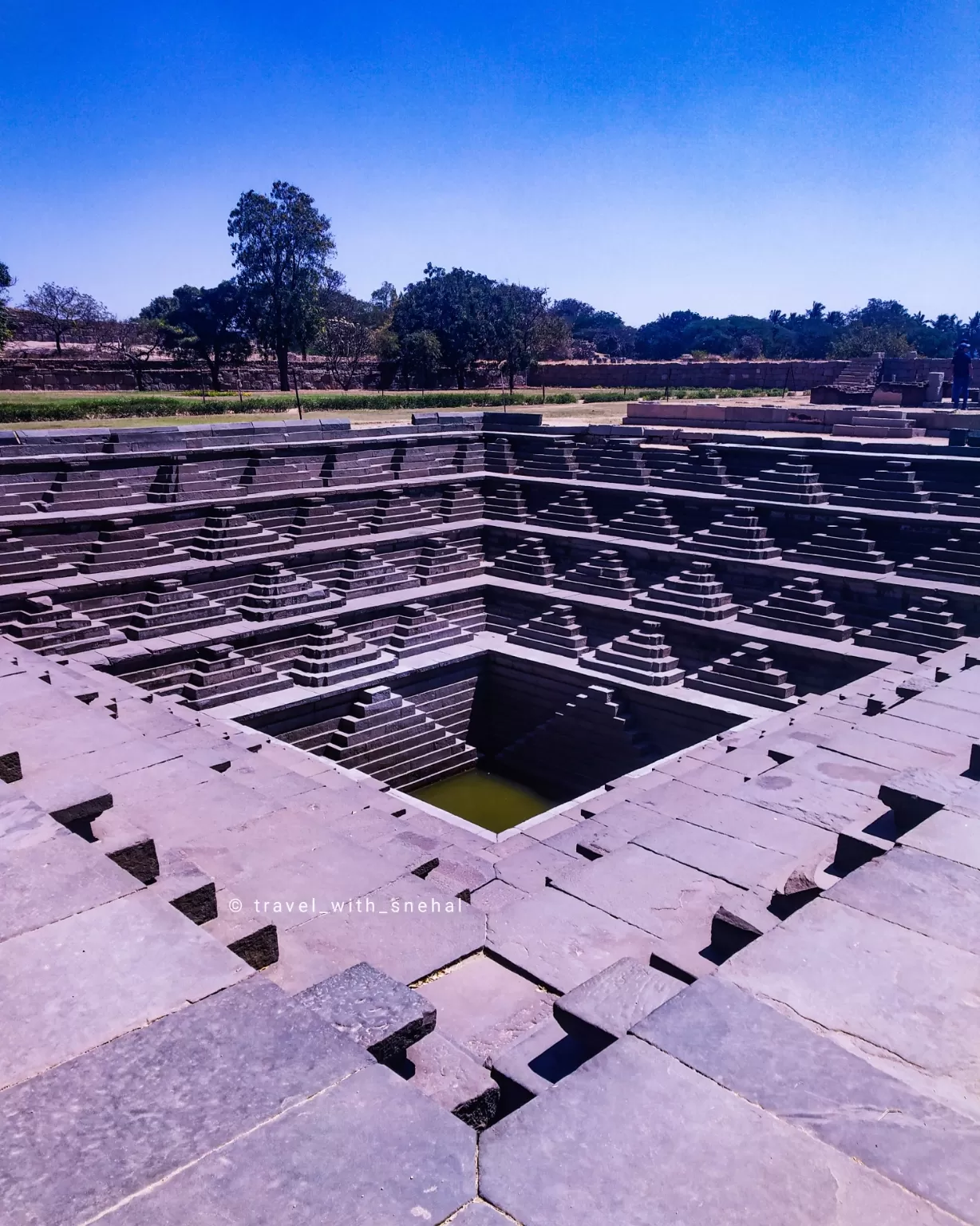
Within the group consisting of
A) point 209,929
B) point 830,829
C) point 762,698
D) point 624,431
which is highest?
point 624,431

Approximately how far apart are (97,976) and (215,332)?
124 feet

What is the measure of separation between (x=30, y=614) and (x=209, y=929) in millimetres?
9129

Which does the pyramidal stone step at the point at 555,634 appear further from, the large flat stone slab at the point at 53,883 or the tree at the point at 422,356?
the tree at the point at 422,356

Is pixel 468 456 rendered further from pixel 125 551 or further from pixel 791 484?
pixel 125 551

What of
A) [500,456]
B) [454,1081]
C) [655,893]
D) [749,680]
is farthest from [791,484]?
[454,1081]

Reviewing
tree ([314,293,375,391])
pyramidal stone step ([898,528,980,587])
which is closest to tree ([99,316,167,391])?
tree ([314,293,375,391])

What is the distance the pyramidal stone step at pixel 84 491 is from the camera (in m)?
13.9

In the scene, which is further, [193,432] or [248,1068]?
[193,432]

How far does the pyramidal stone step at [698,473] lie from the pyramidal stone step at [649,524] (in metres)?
0.68

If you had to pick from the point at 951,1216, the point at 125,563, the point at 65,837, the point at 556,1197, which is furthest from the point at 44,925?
the point at 125,563

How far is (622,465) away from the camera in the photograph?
18.5 m

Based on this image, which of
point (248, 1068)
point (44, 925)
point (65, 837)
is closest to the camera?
point (248, 1068)

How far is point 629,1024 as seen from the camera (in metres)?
3.23

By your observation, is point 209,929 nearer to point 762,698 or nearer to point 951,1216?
point 951,1216
